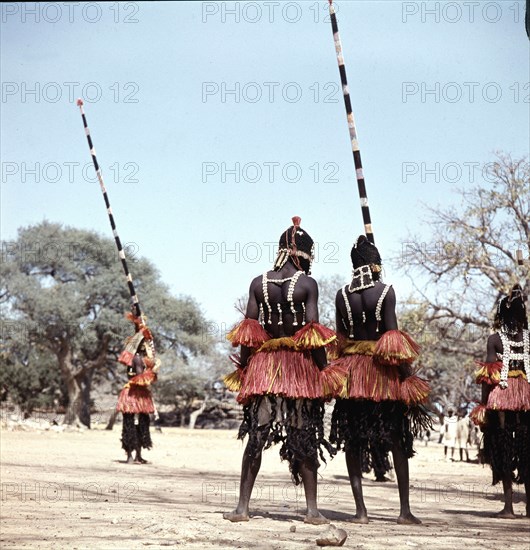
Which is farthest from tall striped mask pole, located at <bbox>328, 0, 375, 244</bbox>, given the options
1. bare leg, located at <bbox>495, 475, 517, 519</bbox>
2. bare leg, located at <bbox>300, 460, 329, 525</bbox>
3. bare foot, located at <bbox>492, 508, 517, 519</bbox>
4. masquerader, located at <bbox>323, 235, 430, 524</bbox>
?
bare foot, located at <bbox>492, 508, 517, 519</bbox>

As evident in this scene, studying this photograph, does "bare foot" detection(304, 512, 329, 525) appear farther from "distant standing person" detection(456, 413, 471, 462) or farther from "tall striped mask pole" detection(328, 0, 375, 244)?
"distant standing person" detection(456, 413, 471, 462)

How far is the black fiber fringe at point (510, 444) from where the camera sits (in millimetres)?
7566

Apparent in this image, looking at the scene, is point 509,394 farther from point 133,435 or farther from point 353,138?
point 133,435

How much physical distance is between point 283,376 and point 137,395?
8.58 meters

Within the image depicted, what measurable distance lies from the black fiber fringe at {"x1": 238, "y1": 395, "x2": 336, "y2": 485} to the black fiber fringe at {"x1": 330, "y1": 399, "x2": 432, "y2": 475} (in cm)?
40

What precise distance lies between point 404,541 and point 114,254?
38.8m

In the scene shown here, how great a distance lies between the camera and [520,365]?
7605 mm

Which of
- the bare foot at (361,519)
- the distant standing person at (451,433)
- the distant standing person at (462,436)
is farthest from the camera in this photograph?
the distant standing person at (451,433)

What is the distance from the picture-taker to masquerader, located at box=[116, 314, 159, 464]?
14.0 metres

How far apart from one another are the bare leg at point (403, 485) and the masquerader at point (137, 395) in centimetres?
802

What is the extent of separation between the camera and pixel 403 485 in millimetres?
6492

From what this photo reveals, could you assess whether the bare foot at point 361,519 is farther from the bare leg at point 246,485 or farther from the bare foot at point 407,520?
the bare leg at point 246,485

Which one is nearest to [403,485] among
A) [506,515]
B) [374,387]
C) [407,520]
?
[407,520]

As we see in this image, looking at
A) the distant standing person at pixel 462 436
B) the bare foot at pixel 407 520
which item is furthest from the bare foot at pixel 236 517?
the distant standing person at pixel 462 436
